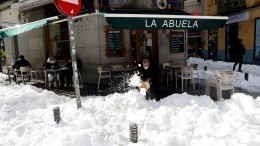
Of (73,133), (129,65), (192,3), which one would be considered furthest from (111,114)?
(192,3)

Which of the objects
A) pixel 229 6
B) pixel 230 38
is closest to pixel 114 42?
pixel 229 6

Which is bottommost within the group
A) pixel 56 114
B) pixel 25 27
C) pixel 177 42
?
pixel 56 114

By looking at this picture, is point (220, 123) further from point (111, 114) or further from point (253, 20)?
point (253, 20)

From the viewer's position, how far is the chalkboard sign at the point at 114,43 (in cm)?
1144

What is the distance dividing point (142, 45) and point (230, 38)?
13.7 m

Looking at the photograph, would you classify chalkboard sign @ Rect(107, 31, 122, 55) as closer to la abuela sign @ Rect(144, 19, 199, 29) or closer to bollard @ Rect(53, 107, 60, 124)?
la abuela sign @ Rect(144, 19, 199, 29)

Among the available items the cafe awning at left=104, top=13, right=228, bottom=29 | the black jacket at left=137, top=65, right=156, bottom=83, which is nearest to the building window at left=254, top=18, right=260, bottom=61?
the cafe awning at left=104, top=13, right=228, bottom=29

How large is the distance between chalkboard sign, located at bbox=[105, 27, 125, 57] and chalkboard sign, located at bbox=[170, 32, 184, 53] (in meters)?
2.45

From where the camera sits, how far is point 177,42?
12859 mm

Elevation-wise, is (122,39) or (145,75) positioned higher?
(122,39)

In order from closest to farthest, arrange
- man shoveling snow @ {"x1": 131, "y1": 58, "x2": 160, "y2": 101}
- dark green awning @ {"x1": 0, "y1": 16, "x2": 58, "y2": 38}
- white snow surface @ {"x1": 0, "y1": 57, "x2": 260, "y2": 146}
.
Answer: white snow surface @ {"x1": 0, "y1": 57, "x2": 260, "y2": 146}, man shoveling snow @ {"x1": 131, "y1": 58, "x2": 160, "y2": 101}, dark green awning @ {"x1": 0, "y1": 16, "x2": 58, "y2": 38}

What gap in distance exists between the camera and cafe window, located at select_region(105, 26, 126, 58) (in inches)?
450

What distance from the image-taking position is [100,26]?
1133 cm

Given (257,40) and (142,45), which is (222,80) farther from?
(257,40)
